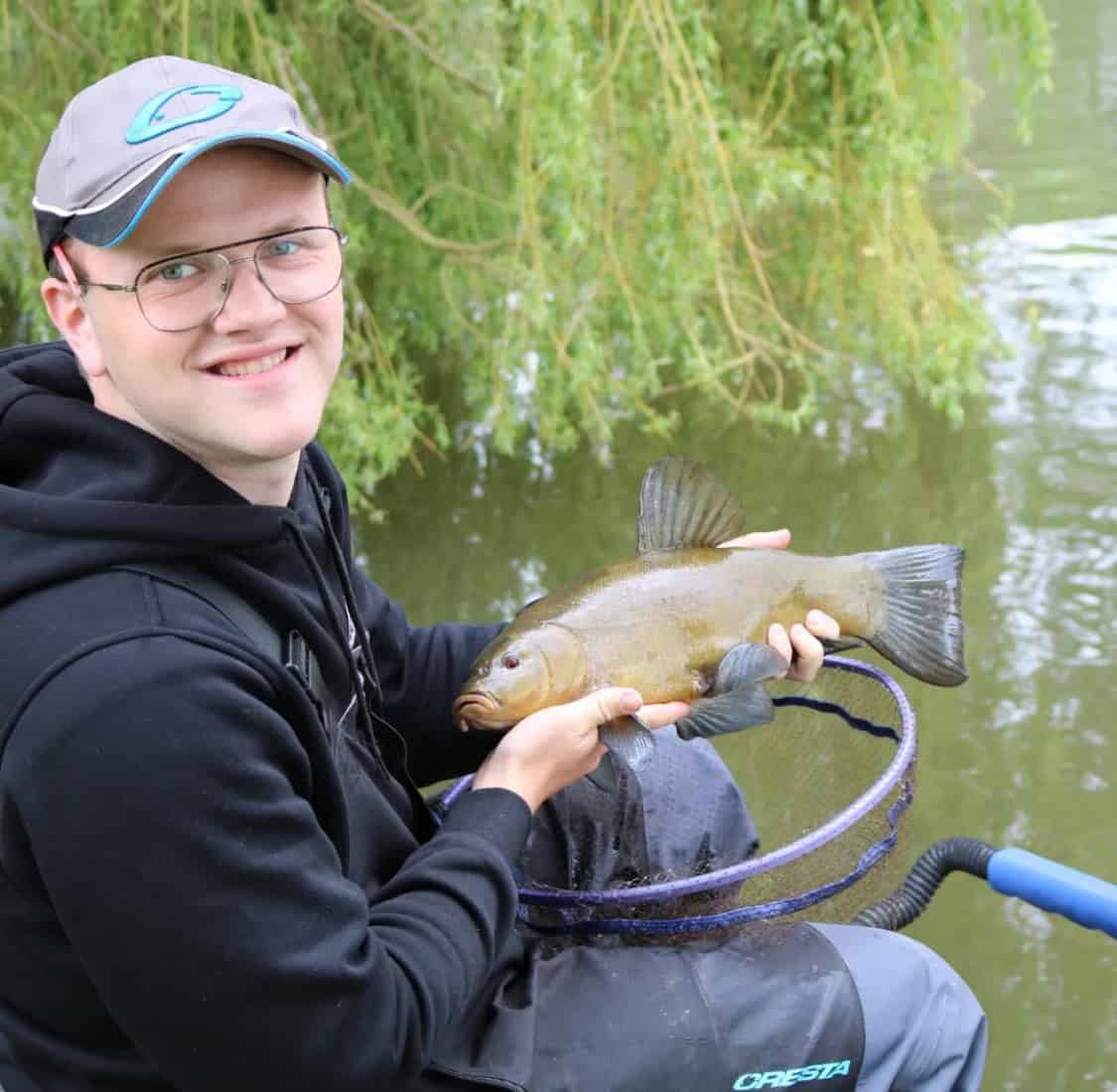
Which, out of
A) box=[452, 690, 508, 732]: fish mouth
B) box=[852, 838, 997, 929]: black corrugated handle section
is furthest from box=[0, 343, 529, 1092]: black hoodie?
box=[852, 838, 997, 929]: black corrugated handle section

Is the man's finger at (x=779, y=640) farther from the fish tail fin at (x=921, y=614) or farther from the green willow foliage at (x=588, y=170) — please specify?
the green willow foliage at (x=588, y=170)

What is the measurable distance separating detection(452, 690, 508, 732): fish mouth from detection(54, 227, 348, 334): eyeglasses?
0.53 metres

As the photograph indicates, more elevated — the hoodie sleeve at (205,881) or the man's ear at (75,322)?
the man's ear at (75,322)

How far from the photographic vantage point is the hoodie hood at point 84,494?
4.19 feet

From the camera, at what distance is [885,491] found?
462cm

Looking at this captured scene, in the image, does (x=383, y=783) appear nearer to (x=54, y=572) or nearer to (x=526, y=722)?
(x=526, y=722)

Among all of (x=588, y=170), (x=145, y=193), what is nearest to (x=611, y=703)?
(x=145, y=193)

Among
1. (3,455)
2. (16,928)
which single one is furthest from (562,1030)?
(3,455)

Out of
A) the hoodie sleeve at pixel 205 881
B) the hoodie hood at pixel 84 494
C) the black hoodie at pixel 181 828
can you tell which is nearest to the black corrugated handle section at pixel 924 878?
the black hoodie at pixel 181 828

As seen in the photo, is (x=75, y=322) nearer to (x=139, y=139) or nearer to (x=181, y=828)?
(x=139, y=139)

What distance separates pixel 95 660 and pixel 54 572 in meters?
0.12

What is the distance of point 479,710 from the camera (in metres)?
1.75

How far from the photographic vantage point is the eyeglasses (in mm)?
1330

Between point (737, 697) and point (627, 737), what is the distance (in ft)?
0.48
